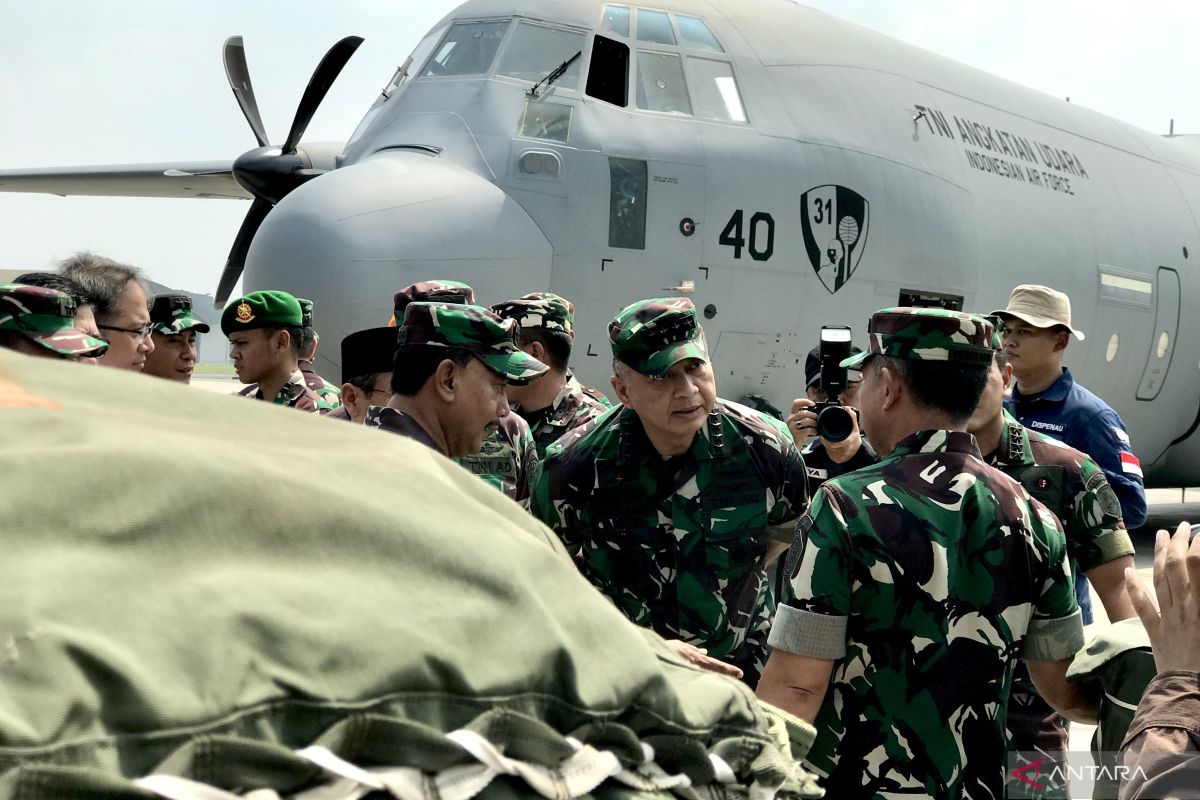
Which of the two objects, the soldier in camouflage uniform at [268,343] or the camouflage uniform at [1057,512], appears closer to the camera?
the camouflage uniform at [1057,512]

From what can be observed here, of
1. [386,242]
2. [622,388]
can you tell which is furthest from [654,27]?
[622,388]

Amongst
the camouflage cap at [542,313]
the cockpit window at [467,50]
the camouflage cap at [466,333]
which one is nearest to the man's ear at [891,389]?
the camouflage cap at [466,333]

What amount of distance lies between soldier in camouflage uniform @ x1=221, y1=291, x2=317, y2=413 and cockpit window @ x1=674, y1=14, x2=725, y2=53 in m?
4.35

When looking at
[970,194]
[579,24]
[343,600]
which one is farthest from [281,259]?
[343,600]

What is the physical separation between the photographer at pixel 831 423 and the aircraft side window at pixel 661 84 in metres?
2.98

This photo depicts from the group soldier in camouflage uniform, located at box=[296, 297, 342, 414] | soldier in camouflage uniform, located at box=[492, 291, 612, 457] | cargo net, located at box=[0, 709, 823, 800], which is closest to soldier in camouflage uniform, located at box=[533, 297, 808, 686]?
soldier in camouflage uniform, located at box=[492, 291, 612, 457]

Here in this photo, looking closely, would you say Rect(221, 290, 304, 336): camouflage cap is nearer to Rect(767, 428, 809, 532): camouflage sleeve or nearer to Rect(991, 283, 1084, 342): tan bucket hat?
Rect(767, 428, 809, 532): camouflage sleeve

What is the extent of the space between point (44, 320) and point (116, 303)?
0.92 metres

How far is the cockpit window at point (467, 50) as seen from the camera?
831 cm

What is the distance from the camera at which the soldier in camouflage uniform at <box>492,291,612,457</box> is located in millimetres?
5020

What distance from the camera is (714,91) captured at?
836 centimetres

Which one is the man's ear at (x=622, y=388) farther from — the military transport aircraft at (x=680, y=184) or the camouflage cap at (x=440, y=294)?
the military transport aircraft at (x=680, y=184)

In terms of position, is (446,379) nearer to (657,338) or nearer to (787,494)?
(657,338)

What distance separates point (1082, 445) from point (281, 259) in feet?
15.4
